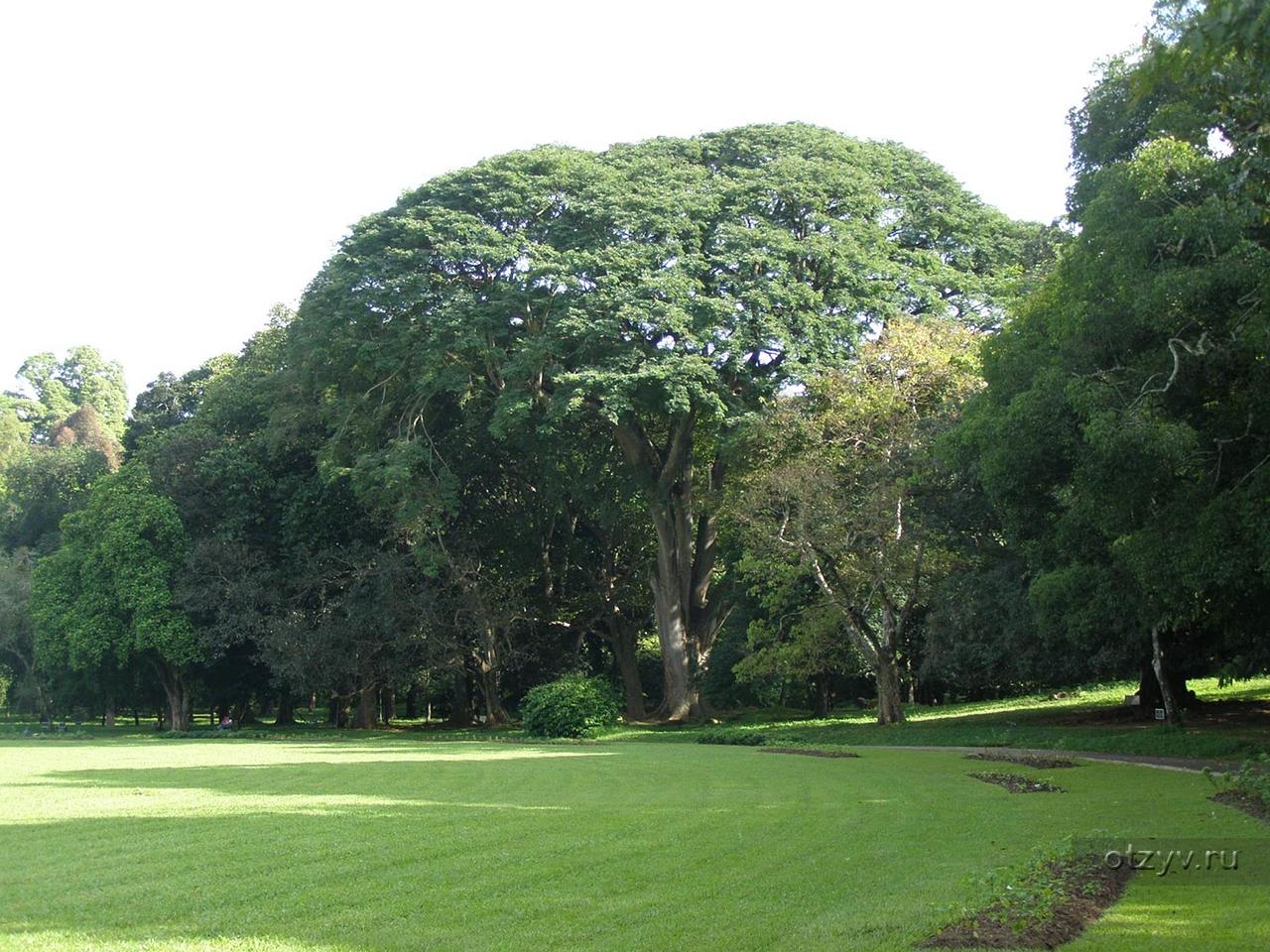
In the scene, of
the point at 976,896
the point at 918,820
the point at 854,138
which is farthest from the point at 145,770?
the point at 854,138

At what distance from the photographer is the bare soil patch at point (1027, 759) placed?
20.8 m

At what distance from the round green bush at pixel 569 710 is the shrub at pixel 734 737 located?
4.28m

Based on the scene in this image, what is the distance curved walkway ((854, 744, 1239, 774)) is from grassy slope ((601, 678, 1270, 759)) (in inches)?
18.1

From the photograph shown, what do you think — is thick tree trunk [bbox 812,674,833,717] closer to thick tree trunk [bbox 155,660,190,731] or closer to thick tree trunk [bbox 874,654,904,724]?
thick tree trunk [bbox 874,654,904,724]

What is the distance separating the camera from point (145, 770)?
20938 millimetres

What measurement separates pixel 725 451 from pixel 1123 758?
15.9 m

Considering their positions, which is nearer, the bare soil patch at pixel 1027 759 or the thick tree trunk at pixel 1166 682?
the bare soil patch at pixel 1027 759

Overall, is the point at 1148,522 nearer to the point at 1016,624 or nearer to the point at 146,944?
the point at 1016,624

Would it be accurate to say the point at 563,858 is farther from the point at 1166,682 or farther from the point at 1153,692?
the point at 1153,692

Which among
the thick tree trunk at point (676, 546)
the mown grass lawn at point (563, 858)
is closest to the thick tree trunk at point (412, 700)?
the thick tree trunk at point (676, 546)

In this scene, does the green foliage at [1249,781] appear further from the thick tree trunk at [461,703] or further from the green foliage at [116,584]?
the green foliage at [116,584]

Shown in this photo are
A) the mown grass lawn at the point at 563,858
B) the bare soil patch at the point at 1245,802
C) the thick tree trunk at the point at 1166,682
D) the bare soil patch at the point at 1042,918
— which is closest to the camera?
the bare soil patch at the point at 1042,918

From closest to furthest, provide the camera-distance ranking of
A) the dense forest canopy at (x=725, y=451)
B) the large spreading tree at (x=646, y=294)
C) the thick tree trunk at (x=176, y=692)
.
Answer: the dense forest canopy at (x=725, y=451) < the large spreading tree at (x=646, y=294) < the thick tree trunk at (x=176, y=692)

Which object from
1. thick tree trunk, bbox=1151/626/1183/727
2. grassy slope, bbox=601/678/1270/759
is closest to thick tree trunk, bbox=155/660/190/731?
grassy slope, bbox=601/678/1270/759
